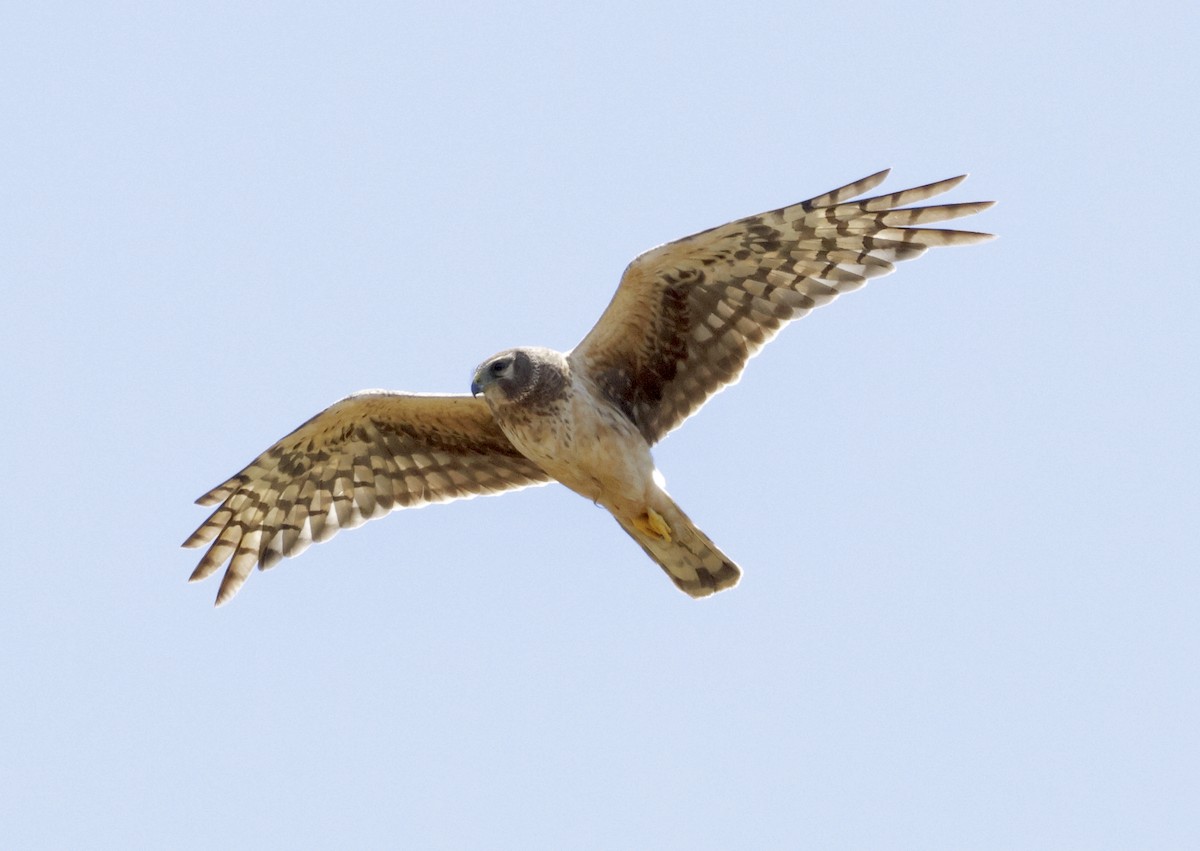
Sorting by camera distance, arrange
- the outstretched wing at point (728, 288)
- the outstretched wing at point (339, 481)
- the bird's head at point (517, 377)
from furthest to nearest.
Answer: the outstretched wing at point (339, 481)
the outstretched wing at point (728, 288)
the bird's head at point (517, 377)

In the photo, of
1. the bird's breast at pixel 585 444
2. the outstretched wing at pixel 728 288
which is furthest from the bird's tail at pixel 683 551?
the outstretched wing at pixel 728 288

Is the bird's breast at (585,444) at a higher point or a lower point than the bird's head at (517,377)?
lower

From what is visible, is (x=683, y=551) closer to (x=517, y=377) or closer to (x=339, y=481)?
(x=517, y=377)

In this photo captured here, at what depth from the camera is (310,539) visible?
37.5 feet

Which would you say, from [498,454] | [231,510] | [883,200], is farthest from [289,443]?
[883,200]

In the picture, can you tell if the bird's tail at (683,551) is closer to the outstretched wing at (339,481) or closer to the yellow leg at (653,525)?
the yellow leg at (653,525)

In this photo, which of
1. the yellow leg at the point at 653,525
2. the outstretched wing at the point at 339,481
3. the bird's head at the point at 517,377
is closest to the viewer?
the bird's head at the point at 517,377

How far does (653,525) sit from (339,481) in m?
2.24

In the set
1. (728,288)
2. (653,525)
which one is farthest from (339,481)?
(728,288)

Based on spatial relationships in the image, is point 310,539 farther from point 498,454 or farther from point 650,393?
point 650,393

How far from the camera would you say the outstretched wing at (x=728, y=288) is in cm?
1009

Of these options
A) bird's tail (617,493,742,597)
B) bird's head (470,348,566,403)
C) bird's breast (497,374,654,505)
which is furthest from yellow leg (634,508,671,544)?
bird's head (470,348,566,403)

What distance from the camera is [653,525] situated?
10359 millimetres

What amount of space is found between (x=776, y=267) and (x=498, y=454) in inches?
83.6
